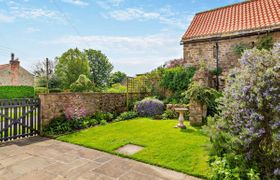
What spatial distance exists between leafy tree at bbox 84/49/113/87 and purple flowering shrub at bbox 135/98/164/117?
113ft

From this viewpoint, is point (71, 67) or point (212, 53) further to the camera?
point (71, 67)

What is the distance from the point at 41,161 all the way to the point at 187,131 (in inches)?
181

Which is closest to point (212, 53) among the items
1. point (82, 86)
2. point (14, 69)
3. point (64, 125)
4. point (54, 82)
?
point (64, 125)

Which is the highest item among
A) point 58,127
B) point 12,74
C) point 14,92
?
point 12,74

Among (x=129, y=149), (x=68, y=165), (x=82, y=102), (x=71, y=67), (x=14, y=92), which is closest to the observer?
(x=68, y=165)

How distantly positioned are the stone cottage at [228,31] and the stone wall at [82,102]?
16.9 ft

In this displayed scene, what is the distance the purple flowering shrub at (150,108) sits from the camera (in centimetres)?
1005

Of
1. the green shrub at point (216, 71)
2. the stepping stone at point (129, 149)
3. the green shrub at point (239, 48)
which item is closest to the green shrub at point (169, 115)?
the green shrub at point (216, 71)

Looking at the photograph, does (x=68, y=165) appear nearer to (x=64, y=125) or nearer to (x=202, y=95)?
(x=64, y=125)

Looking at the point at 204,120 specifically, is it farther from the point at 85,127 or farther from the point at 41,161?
the point at 41,161

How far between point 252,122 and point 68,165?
12.3ft

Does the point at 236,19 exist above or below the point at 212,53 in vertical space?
above

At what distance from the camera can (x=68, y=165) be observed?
404 cm

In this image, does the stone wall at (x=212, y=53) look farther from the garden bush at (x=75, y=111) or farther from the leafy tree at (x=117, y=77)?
the leafy tree at (x=117, y=77)
